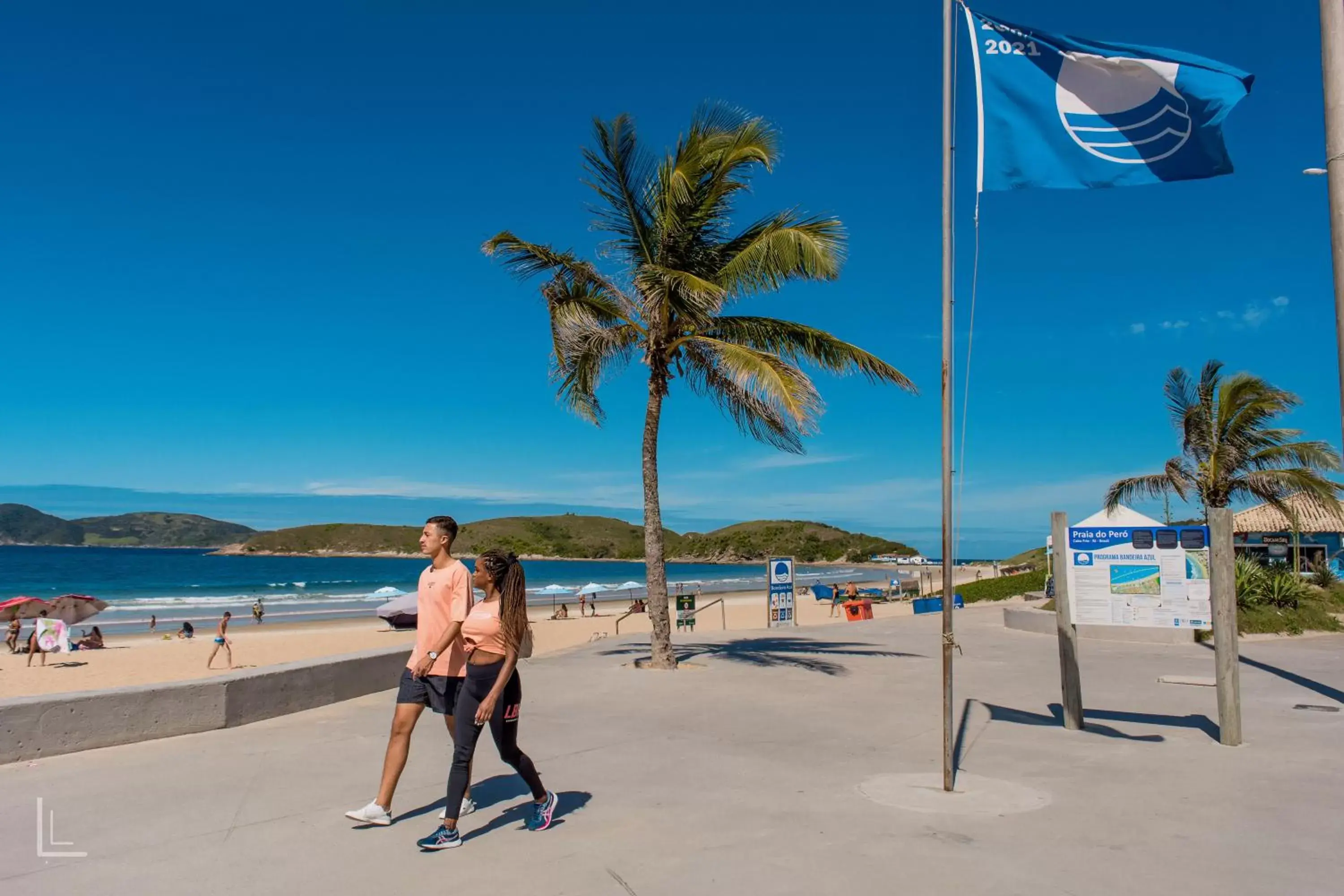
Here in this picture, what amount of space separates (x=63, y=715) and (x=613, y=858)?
15.2ft

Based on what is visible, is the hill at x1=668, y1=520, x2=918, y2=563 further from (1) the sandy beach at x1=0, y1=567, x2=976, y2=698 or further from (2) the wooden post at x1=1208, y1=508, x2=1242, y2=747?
(2) the wooden post at x1=1208, y1=508, x2=1242, y2=747

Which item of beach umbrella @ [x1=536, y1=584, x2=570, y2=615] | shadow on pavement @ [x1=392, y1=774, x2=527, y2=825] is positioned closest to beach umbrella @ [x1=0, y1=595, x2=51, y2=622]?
shadow on pavement @ [x1=392, y1=774, x2=527, y2=825]

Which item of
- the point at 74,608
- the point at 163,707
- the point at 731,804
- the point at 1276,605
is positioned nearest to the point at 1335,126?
the point at 731,804

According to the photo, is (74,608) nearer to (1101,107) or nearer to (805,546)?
(1101,107)

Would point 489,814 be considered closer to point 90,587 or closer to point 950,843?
point 950,843

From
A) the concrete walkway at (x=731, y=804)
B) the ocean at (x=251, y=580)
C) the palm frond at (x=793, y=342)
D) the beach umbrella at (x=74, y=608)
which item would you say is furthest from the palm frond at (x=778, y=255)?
the ocean at (x=251, y=580)

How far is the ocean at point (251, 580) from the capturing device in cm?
4806

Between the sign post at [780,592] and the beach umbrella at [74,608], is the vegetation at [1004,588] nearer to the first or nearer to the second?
the sign post at [780,592]

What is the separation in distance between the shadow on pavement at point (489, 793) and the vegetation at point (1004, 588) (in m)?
28.6

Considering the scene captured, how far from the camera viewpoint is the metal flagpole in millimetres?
5215

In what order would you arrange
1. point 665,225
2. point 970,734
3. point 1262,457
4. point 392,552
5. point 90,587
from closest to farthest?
1. point 970,734
2. point 665,225
3. point 1262,457
4. point 90,587
5. point 392,552

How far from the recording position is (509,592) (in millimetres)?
4742

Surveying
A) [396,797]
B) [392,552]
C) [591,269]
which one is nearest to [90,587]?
[591,269]

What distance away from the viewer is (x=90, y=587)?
2670 inches
